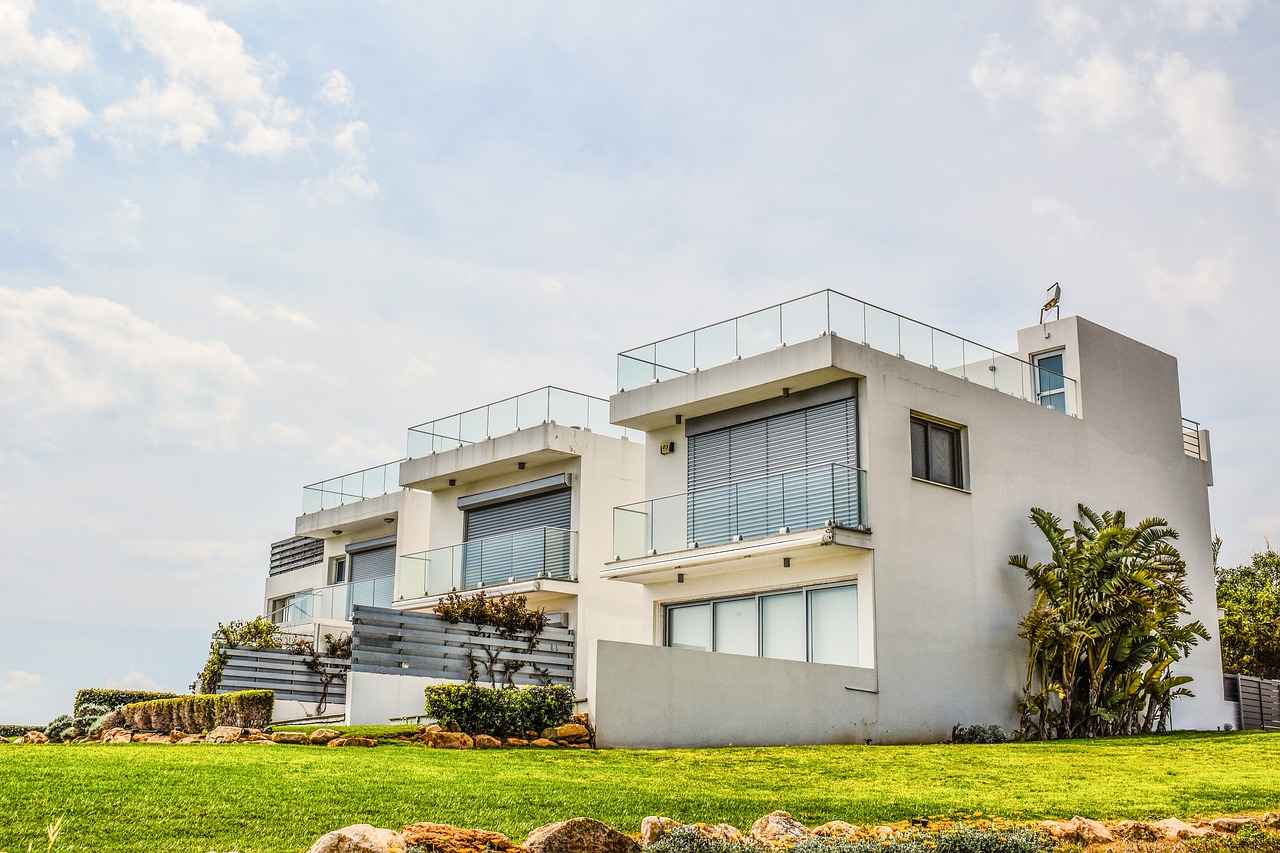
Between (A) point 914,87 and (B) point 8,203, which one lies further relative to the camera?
(A) point 914,87

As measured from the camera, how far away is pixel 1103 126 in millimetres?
20359

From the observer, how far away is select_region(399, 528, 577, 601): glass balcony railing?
A: 26.7 metres

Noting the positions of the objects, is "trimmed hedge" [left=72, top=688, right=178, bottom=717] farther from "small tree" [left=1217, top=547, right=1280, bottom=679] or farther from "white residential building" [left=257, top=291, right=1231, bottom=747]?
"small tree" [left=1217, top=547, right=1280, bottom=679]

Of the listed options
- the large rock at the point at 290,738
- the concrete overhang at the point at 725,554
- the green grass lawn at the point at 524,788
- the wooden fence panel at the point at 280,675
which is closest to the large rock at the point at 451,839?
the green grass lawn at the point at 524,788

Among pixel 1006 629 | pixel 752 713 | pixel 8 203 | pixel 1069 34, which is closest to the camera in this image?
pixel 8 203

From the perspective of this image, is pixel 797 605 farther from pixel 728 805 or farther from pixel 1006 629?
pixel 728 805

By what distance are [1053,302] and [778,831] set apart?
770 inches

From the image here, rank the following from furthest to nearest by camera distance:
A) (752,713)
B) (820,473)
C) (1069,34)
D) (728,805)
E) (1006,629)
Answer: (1006,629)
(820,473)
(1069,34)
(752,713)
(728,805)

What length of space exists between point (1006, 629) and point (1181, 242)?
7083 mm

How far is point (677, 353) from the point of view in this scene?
2323 centimetres

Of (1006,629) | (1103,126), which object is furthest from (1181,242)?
(1006,629)

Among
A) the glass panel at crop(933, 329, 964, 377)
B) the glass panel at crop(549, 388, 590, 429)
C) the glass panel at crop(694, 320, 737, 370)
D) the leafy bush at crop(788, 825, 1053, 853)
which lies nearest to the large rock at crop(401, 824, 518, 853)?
the leafy bush at crop(788, 825, 1053, 853)

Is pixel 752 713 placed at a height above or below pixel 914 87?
below

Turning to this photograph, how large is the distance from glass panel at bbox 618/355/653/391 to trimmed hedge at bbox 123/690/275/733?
8764 mm
